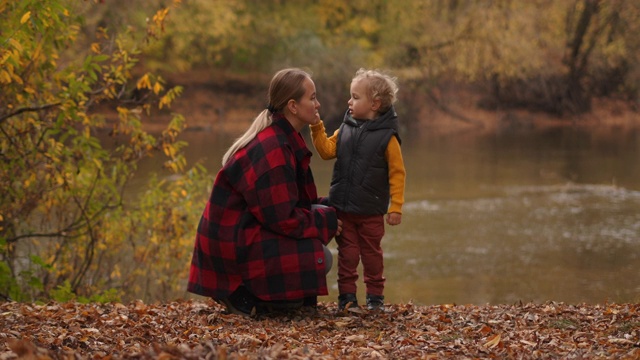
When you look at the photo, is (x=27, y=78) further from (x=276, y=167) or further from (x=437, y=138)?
(x=437, y=138)

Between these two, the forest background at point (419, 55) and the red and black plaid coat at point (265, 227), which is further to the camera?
the forest background at point (419, 55)

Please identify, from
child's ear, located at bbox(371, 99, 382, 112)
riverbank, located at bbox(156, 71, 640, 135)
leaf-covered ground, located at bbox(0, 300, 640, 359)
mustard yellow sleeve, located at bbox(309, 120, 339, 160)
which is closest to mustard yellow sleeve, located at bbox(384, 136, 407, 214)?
child's ear, located at bbox(371, 99, 382, 112)

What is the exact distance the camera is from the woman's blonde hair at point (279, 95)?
19.7ft

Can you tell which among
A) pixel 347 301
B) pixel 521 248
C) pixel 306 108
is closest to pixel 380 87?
pixel 306 108

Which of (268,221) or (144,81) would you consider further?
(144,81)

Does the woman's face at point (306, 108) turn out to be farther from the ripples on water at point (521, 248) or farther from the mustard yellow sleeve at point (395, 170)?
the ripples on water at point (521, 248)

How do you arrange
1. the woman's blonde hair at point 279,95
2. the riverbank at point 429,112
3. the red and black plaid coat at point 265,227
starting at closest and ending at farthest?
the red and black plaid coat at point 265,227
the woman's blonde hair at point 279,95
the riverbank at point 429,112

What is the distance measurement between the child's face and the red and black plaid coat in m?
0.46

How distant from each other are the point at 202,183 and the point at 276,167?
167 inches

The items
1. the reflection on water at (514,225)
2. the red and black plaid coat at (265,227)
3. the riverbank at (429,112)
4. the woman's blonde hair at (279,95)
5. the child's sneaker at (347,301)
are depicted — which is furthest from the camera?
the riverbank at (429,112)

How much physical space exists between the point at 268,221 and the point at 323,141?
0.77 meters

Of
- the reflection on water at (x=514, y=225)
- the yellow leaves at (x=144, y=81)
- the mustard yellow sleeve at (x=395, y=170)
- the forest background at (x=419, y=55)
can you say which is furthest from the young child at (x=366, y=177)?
the forest background at (x=419, y=55)

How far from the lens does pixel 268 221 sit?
586cm

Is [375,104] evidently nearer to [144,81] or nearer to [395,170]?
[395,170]
